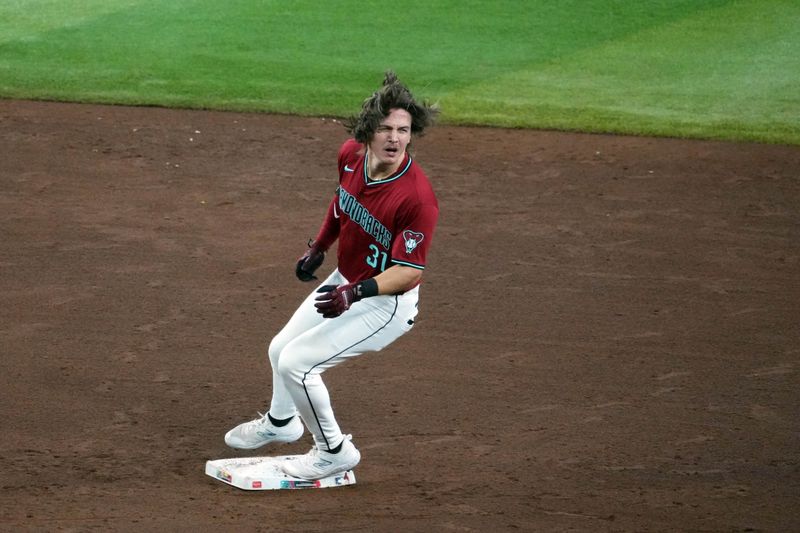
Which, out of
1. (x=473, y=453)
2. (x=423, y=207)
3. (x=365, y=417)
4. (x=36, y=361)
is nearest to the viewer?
(x=423, y=207)

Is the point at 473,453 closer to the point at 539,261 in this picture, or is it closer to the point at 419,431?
the point at 419,431

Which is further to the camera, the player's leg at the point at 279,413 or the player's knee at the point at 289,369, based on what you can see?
the player's leg at the point at 279,413

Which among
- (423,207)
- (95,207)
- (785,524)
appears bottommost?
(785,524)

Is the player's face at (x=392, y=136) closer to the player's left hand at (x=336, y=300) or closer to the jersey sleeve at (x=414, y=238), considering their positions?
the jersey sleeve at (x=414, y=238)

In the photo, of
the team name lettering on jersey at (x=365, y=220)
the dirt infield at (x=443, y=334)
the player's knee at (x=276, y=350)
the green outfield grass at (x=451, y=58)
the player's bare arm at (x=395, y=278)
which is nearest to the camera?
the player's bare arm at (x=395, y=278)

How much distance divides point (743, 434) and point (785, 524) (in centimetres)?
93

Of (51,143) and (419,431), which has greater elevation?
(51,143)

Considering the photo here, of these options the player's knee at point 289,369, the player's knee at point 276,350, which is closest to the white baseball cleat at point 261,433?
the player's knee at point 276,350

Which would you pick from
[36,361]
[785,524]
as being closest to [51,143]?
[36,361]

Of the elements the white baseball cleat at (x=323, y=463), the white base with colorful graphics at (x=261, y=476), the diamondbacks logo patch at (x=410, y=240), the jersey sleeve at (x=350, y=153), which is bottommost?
the white base with colorful graphics at (x=261, y=476)

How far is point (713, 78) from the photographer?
14.0 metres

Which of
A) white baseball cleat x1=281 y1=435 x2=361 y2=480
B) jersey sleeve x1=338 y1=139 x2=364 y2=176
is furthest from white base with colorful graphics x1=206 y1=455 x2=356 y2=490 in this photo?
jersey sleeve x1=338 y1=139 x2=364 y2=176

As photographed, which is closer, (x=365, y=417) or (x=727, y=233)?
(x=365, y=417)

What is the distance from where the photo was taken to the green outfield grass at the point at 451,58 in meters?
12.7
